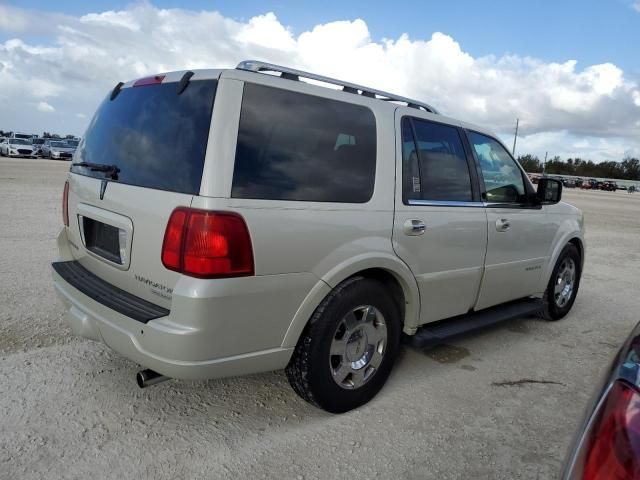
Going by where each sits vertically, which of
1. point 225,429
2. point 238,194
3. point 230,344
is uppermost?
point 238,194

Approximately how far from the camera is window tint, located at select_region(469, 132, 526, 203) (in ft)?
13.0

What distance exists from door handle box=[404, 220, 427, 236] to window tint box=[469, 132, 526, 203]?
950mm

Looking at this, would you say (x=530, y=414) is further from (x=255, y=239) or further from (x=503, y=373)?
(x=255, y=239)

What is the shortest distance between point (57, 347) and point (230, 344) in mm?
1973

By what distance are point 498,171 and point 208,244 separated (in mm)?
2814

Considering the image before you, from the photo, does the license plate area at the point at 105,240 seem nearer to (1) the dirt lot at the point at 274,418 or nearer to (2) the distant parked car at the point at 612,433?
(1) the dirt lot at the point at 274,418

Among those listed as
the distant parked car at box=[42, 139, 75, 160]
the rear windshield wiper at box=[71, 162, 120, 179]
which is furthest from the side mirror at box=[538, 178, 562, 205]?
the distant parked car at box=[42, 139, 75, 160]

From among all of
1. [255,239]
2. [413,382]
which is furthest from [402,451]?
[255,239]

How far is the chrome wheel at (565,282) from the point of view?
5.09 m

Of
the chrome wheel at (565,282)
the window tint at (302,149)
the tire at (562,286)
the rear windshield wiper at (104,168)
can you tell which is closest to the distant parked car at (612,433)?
the window tint at (302,149)

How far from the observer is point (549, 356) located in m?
4.21

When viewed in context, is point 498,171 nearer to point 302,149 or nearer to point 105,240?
point 302,149

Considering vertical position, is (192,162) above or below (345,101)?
below

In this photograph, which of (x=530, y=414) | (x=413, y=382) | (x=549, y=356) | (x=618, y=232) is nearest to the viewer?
(x=530, y=414)
